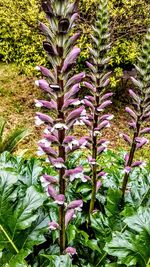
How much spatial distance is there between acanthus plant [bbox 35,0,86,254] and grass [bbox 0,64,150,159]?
460 centimetres

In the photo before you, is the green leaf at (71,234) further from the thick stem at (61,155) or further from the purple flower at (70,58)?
the purple flower at (70,58)

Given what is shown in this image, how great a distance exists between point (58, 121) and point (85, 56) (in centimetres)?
564

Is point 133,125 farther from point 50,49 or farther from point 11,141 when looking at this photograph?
point 11,141

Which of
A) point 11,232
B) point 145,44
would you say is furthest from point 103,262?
point 145,44

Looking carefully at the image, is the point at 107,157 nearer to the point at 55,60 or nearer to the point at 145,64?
the point at 145,64

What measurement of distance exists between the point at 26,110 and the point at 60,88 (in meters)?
6.59

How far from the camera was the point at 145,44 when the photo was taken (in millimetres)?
2795

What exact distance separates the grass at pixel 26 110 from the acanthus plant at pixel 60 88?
15.1 ft

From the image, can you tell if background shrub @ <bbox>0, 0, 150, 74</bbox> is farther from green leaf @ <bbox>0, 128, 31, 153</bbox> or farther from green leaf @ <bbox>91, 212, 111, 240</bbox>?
green leaf @ <bbox>91, 212, 111, 240</bbox>

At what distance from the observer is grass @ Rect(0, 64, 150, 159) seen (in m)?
7.56

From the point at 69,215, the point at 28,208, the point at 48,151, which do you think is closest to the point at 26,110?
the point at 28,208

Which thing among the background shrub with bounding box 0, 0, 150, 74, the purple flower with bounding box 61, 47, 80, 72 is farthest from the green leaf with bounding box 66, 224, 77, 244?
the background shrub with bounding box 0, 0, 150, 74

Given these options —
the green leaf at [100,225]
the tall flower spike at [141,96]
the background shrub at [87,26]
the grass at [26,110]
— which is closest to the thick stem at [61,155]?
the green leaf at [100,225]

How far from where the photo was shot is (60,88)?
7.43ft
